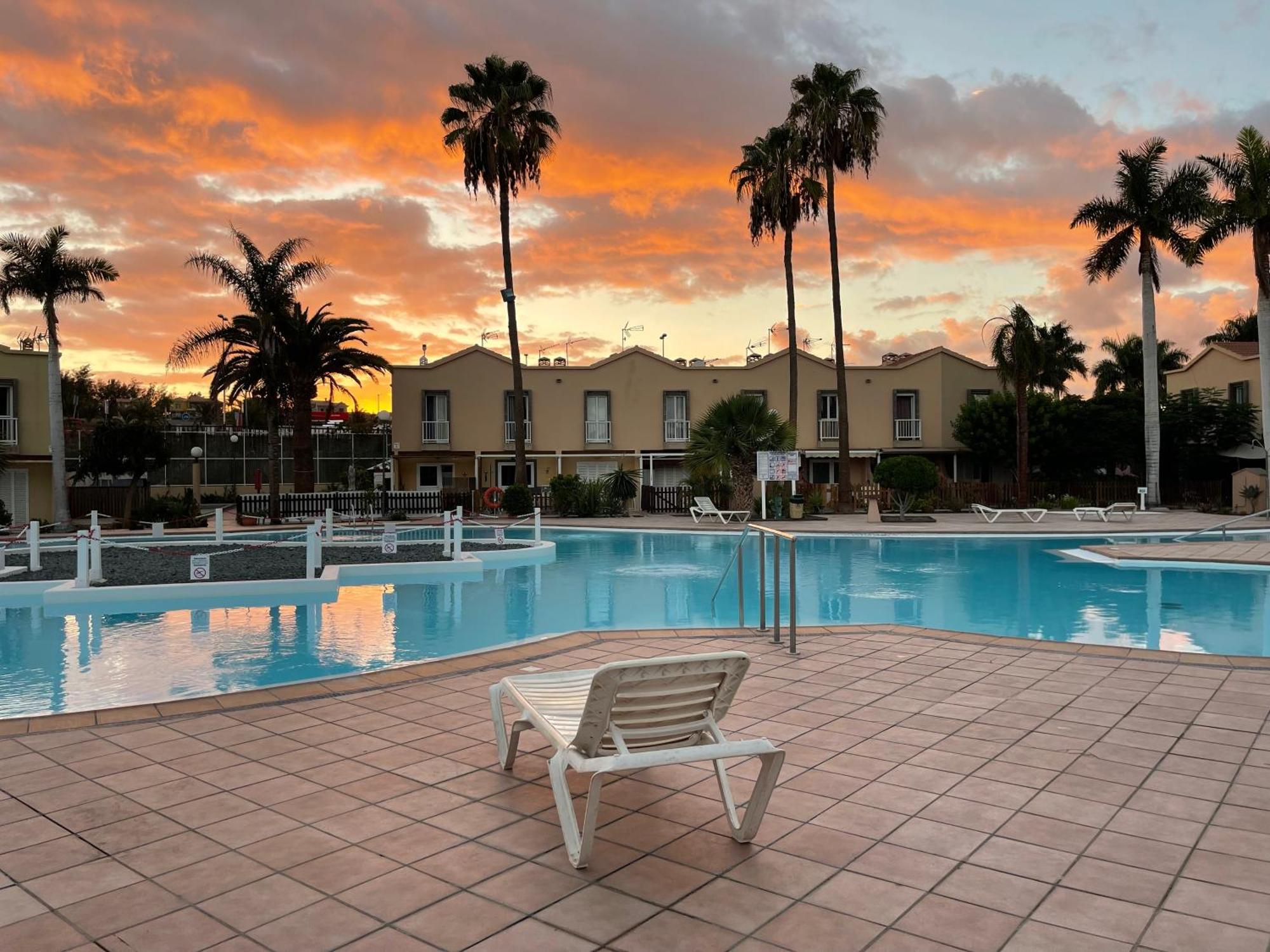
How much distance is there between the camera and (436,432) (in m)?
35.6

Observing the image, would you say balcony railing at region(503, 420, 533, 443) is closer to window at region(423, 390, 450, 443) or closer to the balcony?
window at region(423, 390, 450, 443)

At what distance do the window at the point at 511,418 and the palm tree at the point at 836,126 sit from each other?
12798mm

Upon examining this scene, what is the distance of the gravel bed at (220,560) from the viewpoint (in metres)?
14.2

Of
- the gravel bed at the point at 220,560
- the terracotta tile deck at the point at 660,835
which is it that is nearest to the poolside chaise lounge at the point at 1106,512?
the gravel bed at the point at 220,560

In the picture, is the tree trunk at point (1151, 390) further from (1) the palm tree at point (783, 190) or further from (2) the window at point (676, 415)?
(2) the window at point (676, 415)

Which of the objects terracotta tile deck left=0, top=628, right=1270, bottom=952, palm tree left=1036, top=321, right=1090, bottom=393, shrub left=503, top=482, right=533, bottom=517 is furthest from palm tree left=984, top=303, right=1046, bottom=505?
terracotta tile deck left=0, top=628, right=1270, bottom=952

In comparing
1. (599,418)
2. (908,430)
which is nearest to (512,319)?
(599,418)

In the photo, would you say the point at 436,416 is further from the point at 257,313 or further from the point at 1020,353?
the point at 1020,353

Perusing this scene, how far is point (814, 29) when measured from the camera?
16.4 meters

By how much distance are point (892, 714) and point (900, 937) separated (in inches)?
113

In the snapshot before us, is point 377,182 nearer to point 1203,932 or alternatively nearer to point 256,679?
point 256,679

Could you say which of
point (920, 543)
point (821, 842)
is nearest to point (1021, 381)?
point (920, 543)

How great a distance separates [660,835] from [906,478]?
2634 cm

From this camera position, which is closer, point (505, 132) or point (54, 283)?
point (54, 283)
